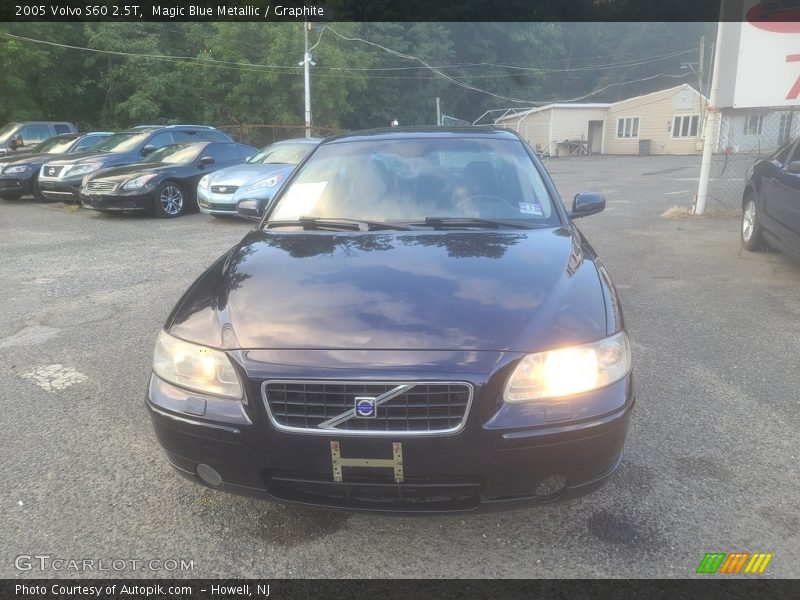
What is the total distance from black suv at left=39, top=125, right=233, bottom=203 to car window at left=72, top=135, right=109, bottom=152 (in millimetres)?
958

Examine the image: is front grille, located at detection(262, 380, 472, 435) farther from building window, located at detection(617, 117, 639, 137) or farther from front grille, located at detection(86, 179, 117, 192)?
building window, located at detection(617, 117, 639, 137)

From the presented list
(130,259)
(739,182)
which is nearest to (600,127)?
(739,182)

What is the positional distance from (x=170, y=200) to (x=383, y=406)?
34.4ft

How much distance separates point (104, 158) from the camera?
1256 cm

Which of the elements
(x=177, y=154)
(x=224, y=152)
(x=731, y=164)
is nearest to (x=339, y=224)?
(x=177, y=154)

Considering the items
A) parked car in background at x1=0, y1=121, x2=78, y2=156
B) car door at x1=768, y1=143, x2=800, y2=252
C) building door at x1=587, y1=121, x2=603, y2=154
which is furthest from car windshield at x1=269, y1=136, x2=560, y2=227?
building door at x1=587, y1=121, x2=603, y2=154

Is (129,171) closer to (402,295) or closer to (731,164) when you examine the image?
(402,295)

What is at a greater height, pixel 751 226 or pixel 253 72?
pixel 253 72

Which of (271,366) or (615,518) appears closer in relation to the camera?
(271,366)

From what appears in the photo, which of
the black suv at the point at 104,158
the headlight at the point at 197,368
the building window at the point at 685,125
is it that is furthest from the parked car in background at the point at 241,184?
the building window at the point at 685,125

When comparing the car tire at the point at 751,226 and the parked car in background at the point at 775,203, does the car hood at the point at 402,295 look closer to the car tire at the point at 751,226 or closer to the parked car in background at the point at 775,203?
the parked car in background at the point at 775,203

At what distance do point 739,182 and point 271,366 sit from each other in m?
16.6
